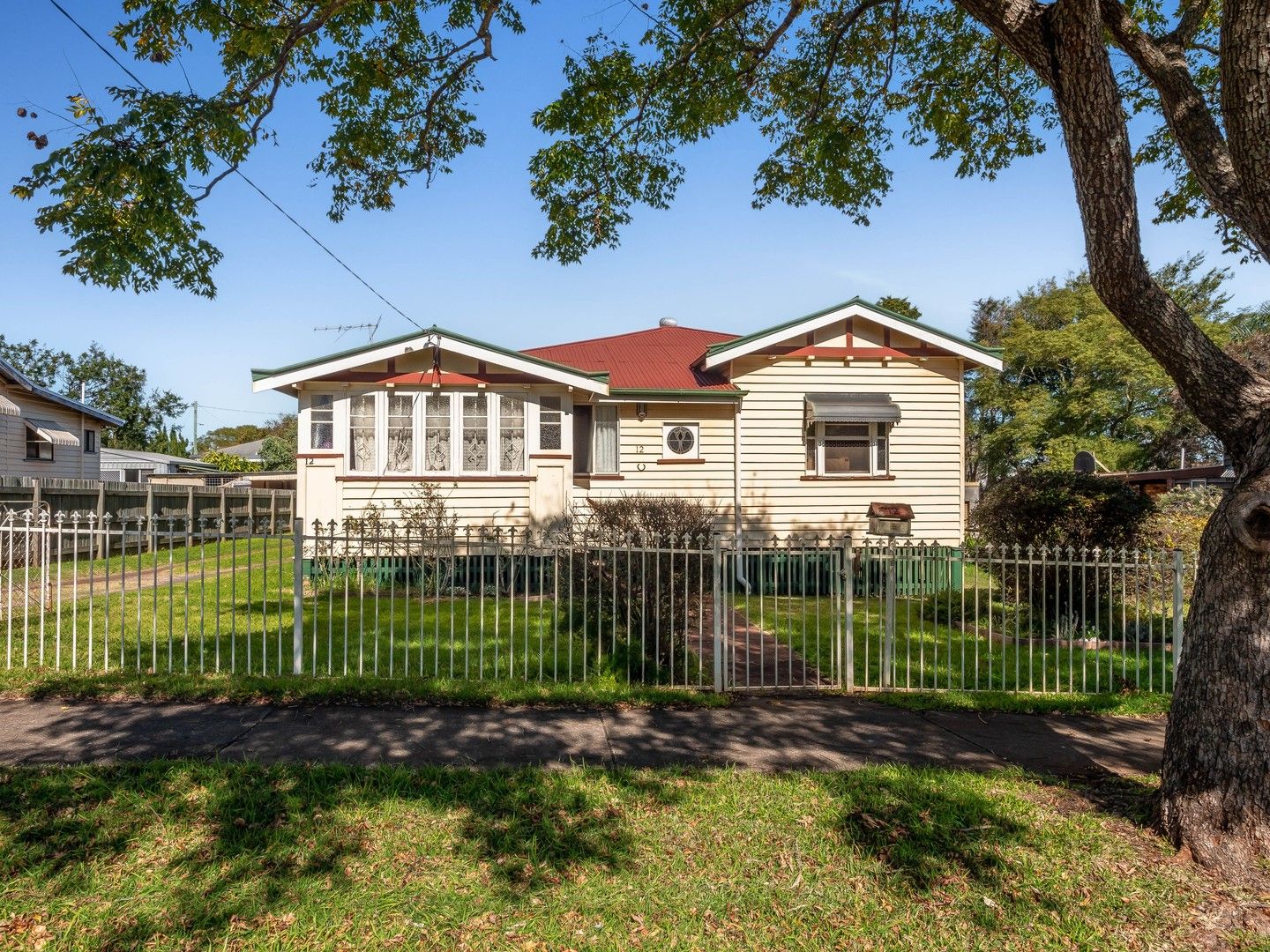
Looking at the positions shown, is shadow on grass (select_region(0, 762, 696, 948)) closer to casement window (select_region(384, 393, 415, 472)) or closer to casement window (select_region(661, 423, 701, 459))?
casement window (select_region(384, 393, 415, 472))

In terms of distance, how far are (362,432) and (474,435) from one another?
1.97 meters

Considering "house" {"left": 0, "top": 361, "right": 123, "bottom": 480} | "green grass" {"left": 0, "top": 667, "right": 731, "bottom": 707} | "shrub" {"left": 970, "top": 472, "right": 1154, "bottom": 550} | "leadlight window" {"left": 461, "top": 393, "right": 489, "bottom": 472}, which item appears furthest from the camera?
"house" {"left": 0, "top": 361, "right": 123, "bottom": 480}

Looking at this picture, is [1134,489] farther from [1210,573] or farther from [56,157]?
[56,157]

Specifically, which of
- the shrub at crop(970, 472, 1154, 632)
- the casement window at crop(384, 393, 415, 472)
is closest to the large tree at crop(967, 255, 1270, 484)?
the shrub at crop(970, 472, 1154, 632)

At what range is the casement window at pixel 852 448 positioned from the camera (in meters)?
15.3

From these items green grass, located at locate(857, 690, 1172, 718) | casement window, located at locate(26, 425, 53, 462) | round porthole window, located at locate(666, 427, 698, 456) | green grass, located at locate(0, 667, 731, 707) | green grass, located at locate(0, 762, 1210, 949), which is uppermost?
casement window, located at locate(26, 425, 53, 462)

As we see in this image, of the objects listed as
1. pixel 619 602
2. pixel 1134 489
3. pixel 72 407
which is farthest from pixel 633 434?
pixel 72 407

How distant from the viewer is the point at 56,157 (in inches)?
201

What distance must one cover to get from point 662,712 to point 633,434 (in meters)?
8.56

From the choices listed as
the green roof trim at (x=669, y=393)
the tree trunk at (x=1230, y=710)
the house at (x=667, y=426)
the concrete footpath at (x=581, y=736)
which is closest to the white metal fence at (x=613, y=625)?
the concrete footpath at (x=581, y=736)

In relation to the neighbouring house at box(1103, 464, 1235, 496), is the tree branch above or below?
above

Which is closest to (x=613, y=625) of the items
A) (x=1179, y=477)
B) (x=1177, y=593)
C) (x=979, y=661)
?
(x=979, y=661)

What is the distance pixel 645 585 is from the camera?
7.56 m

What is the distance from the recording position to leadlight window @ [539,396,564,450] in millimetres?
13891
